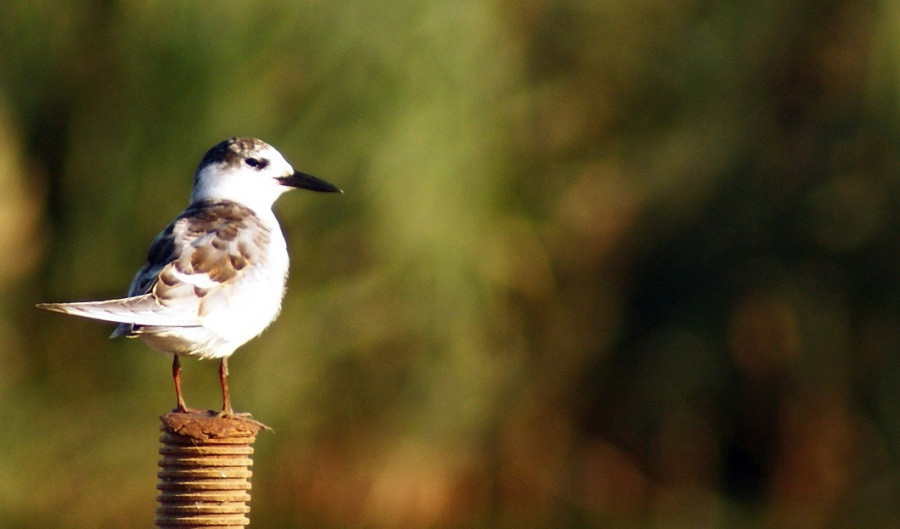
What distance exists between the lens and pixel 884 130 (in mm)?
8938

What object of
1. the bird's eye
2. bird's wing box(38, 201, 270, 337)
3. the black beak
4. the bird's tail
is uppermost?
the bird's eye

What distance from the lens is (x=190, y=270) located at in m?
3.95

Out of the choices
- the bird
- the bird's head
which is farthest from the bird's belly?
the bird's head

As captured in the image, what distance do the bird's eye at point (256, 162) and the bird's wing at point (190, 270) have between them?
408 millimetres

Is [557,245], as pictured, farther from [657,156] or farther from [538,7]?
[538,7]

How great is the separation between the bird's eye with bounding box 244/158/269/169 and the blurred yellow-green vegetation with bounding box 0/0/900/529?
3.02 metres

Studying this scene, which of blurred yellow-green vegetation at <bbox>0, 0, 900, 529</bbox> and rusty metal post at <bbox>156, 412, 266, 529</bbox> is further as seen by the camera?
blurred yellow-green vegetation at <bbox>0, 0, 900, 529</bbox>

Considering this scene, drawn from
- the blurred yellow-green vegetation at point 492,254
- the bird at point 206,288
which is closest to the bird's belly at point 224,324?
the bird at point 206,288

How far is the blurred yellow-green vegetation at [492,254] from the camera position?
786 cm

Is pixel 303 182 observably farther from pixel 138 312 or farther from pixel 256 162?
pixel 138 312

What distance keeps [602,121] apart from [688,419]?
210 centimetres

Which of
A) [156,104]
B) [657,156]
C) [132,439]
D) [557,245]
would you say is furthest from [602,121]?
[132,439]

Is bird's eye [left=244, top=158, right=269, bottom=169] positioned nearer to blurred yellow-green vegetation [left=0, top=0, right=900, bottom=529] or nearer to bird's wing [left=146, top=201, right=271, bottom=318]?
bird's wing [left=146, top=201, right=271, bottom=318]

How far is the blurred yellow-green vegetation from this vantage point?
25.8 feet
